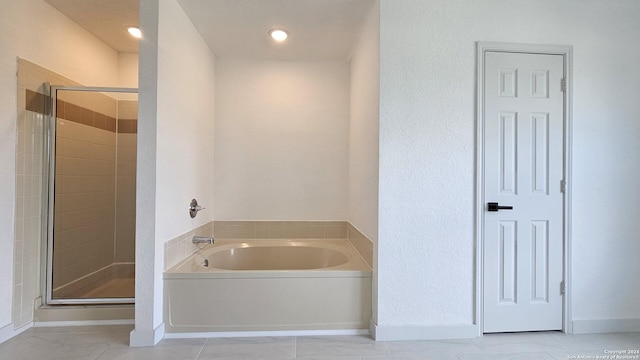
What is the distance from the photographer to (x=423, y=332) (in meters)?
2.05

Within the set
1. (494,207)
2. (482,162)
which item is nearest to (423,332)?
(494,207)

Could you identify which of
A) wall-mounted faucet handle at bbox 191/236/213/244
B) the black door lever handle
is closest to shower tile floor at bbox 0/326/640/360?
wall-mounted faucet handle at bbox 191/236/213/244

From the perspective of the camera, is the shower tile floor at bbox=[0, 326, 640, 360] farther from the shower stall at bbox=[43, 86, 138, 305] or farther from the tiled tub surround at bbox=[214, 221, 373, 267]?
the tiled tub surround at bbox=[214, 221, 373, 267]

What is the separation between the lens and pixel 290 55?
120 inches

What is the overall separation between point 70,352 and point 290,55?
288cm

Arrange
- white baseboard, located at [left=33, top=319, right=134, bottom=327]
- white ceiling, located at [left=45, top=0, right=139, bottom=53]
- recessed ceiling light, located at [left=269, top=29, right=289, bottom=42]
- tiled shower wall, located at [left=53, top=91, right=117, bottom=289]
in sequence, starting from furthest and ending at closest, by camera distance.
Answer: recessed ceiling light, located at [left=269, top=29, right=289, bottom=42]
tiled shower wall, located at [left=53, top=91, right=117, bottom=289]
white ceiling, located at [left=45, top=0, right=139, bottom=53]
white baseboard, located at [left=33, top=319, right=134, bottom=327]

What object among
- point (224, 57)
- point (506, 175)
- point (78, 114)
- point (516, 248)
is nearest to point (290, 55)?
point (224, 57)

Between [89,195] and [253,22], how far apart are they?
7.14 feet

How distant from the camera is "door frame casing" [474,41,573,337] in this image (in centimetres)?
207

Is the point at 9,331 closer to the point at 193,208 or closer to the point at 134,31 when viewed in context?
the point at 193,208

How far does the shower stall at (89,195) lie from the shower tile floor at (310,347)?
0.34 meters

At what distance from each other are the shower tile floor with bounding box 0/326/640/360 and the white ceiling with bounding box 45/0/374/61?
7.77 ft

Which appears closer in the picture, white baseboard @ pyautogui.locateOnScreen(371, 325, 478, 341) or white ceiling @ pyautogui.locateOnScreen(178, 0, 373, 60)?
white baseboard @ pyautogui.locateOnScreen(371, 325, 478, 341)

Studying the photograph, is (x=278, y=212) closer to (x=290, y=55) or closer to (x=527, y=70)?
(x=290, y=55)
